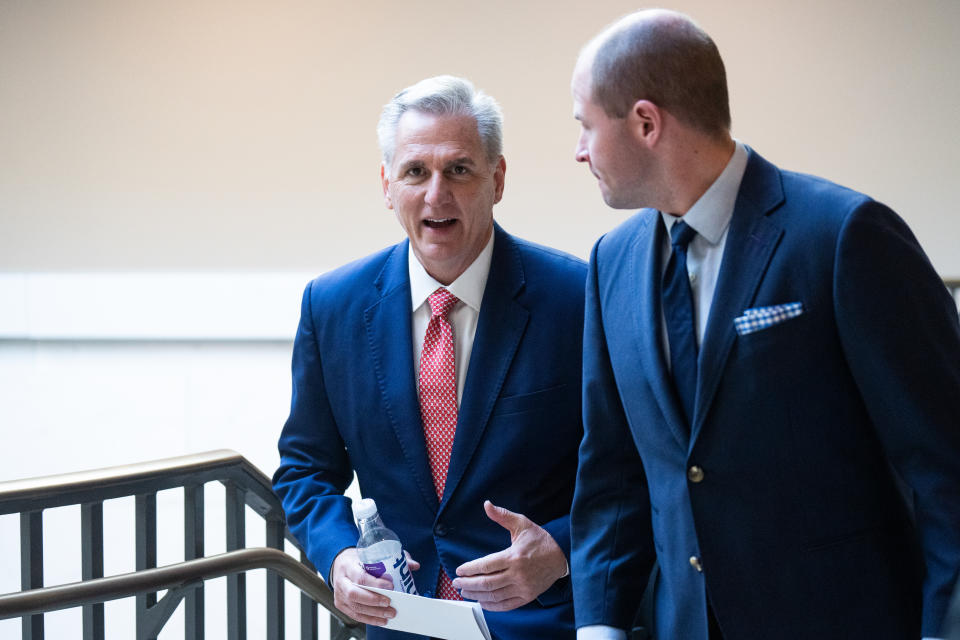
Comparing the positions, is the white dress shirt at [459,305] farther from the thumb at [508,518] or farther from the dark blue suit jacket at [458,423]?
the thumb at [508,518]

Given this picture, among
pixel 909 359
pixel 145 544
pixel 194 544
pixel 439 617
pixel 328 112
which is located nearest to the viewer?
pixel 909 359

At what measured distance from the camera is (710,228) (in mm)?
1485

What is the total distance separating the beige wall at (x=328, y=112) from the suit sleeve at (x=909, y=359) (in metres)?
4.71

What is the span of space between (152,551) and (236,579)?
0.95 ft

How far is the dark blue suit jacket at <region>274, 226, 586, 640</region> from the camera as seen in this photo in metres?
2.03

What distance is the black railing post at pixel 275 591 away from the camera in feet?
8.71

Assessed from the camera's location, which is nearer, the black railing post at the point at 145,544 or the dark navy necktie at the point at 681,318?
the dark navy necktie at the point at 681,318

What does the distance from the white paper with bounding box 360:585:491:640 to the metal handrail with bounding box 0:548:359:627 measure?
60 cm

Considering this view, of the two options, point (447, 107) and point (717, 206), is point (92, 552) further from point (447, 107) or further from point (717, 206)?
point (717, 206)

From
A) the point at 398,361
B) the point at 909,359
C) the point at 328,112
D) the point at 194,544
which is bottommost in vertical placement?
the point at 194,544

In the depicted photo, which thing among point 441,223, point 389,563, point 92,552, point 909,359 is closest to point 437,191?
point 441,223

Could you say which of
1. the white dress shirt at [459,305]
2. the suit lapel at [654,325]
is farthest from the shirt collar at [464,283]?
the suit lapel at [654,325]

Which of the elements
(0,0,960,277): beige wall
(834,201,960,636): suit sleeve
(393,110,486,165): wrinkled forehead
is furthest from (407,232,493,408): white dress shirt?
(0,0,960,277): beige wall

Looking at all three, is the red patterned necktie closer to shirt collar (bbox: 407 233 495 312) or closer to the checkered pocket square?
shirt collar (bbox: 407 233 495 312)
